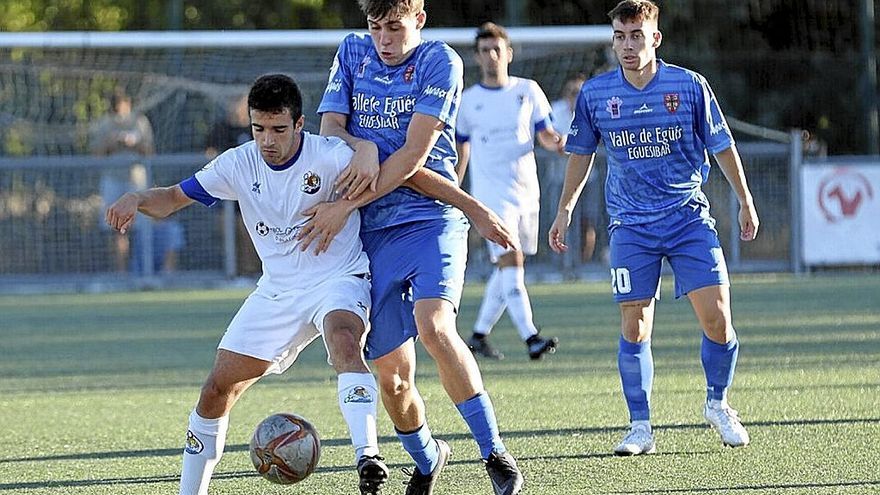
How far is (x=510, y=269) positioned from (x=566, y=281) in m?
8.02

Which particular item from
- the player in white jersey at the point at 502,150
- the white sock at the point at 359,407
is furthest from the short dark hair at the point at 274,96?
the player in white jersey at the point at 502,150

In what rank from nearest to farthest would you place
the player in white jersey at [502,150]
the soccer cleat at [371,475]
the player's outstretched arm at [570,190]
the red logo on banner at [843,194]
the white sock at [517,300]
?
the soccer cleat at [371,475], the player's outstretched arm at [570,190], the white sock at [517,300], the player in white jersey at [502,150], the red logo on banner at [843,194]

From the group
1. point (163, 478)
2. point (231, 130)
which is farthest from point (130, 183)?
point (163, 478)

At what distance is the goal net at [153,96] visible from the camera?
61.6 feet

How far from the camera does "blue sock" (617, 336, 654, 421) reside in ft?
22.5

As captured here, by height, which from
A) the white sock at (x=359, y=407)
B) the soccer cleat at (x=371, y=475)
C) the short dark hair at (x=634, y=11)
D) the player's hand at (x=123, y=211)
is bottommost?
the soccer cleat at (x=371, y=475)

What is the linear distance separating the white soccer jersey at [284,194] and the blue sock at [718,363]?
2.08 metres

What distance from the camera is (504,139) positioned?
11.2 meters

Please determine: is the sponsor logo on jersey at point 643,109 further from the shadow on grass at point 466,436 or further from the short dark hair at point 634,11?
the shadow on grass at point 466,436

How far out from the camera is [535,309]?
14859 millimetres

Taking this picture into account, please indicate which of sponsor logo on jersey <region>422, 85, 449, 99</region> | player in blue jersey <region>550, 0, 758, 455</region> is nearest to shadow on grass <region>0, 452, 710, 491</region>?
player in blue jersey <region>550, 0, 758, 455</region>

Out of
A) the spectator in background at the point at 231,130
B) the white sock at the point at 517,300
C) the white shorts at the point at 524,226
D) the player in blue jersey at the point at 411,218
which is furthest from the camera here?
the spectator in background at the point at 231,130

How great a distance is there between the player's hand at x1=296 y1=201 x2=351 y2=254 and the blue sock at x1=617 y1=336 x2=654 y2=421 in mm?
1946

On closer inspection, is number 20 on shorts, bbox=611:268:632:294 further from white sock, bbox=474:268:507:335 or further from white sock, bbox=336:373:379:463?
white sock, bbox=474:268:507:335
